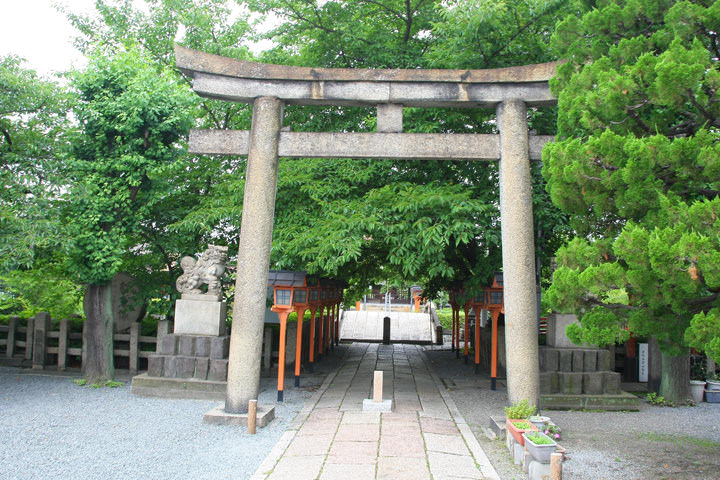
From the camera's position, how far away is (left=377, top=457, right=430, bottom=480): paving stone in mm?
5086

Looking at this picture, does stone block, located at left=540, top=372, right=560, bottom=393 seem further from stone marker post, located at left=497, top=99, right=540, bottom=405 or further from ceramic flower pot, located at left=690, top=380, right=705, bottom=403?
ceramic flower pot, located at left=690, top=380, right=705, bottom=403

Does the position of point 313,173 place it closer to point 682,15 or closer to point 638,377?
point 682,15

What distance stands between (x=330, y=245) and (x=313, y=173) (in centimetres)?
253

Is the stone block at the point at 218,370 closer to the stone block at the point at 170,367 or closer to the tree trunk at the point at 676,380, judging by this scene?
the stone block at the point at 170,367

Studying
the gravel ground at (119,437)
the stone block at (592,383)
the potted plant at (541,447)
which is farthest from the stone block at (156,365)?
the stone block at (592,383)

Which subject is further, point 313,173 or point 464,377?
point 464,377

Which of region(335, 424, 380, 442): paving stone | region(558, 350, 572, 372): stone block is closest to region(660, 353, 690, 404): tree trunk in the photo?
region(558, 350, 572, 372): stone block

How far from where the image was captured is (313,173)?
9.87 m

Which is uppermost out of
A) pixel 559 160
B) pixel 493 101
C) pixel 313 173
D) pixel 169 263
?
pixel 493 101

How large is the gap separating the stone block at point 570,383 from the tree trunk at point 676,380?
213 centimetres

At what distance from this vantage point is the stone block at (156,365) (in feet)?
30.1

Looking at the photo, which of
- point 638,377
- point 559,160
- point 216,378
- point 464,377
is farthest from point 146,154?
point 638,377

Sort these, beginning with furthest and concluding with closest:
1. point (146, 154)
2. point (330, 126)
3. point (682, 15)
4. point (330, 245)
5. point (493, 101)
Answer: point (330, 126) → point (146, 154) → point (330, 245) → point (493, 101) → point (682, 15)

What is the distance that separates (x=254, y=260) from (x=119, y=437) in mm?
2893
